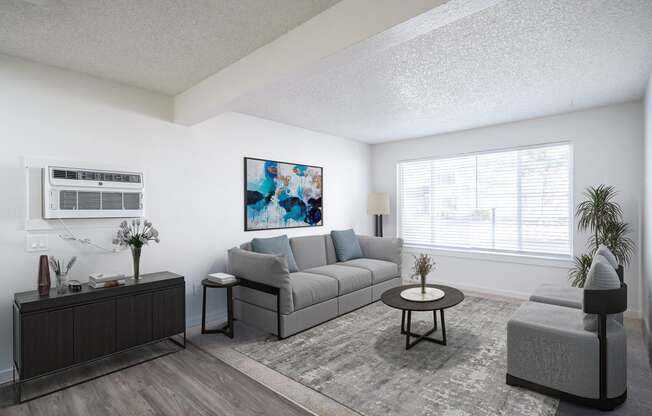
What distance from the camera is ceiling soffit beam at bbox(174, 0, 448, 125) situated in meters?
1.81

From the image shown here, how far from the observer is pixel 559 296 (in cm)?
310

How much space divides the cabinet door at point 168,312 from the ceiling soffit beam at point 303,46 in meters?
1.77

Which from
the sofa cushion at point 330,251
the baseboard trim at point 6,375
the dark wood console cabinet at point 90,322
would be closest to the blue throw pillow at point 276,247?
the sofa cushion at point 330,251

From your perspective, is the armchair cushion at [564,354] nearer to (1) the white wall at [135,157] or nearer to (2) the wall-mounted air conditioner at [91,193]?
(1) the white wall at [135,157]

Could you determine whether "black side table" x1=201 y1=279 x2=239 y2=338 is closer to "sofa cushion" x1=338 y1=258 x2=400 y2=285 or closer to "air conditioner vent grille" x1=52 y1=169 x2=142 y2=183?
"air conditioner vent grille" x1=52 y1=169 x2=142 y2=183

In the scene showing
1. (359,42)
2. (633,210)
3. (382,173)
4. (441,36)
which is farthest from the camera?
(382,173)

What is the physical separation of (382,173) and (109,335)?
494 cm

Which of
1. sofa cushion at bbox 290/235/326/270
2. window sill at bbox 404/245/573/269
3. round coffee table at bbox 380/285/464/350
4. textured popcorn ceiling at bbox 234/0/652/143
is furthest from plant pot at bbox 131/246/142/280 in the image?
window sill at bbox 404/245/573/269

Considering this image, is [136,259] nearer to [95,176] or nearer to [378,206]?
[95,176]

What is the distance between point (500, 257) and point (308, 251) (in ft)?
9.41

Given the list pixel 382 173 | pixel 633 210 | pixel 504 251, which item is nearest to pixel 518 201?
pixel 504 251

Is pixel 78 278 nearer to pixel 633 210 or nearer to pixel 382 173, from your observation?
pixel 382 173

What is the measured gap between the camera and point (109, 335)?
2.73 m

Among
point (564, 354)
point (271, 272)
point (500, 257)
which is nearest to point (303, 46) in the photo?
point (271, 272)
